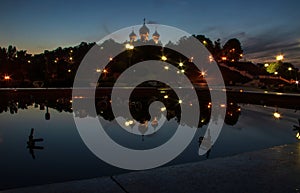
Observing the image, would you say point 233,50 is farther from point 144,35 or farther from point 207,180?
point 207,180

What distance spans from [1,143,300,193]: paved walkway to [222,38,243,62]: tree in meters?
91.7

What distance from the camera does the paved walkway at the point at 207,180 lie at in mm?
3654

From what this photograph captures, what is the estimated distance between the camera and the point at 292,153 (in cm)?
547

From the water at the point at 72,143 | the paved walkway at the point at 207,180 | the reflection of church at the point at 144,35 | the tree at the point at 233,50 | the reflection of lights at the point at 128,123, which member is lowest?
the water at the point at 72,143

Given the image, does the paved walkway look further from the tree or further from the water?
the tree

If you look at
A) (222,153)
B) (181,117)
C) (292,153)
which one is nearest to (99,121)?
(181,117)

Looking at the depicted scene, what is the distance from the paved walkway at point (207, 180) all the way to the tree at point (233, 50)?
91.7 meters

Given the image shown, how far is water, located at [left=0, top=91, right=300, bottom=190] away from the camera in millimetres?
7840

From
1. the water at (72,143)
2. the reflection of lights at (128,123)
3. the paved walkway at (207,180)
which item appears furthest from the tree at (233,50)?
the paved walkway at (207,180)

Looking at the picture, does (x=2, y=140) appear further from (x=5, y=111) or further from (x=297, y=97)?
(x=297, y=97)

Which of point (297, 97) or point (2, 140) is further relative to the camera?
point (297, 97)

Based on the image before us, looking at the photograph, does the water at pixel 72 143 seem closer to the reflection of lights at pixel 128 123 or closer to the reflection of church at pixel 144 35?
the reflection of lights at pixel 128 123

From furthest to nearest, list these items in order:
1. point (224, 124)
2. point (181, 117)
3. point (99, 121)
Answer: point (181, 117) → point (99, 121) → point (224, 124)

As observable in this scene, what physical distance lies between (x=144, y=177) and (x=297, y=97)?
89.5 feet
